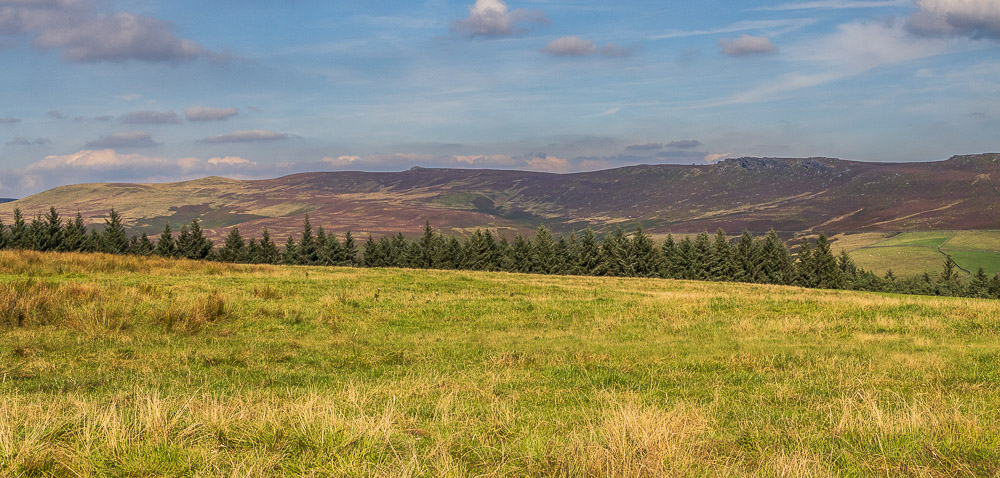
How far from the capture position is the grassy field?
5.86 metres

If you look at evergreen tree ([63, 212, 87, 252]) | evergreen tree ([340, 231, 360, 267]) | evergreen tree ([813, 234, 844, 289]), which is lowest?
evergreen tree ([813, 234, 844, 289])

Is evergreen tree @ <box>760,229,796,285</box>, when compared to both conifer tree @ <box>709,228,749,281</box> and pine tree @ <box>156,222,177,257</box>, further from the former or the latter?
pine tree @ <box>156,222,177,257</box>

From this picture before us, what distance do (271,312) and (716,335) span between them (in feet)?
45.2

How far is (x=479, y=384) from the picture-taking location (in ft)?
35.7

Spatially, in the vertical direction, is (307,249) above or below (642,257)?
above

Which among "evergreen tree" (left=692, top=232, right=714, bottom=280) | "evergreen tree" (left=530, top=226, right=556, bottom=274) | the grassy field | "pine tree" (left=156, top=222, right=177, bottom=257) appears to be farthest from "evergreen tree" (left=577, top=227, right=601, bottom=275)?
the grassy field

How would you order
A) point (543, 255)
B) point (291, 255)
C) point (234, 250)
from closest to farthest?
point (291, 255) < point (234, 250) < point (543, 255)

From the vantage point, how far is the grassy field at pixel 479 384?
5855 mm

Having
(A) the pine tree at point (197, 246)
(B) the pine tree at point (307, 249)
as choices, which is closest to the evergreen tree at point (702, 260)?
(B) the pine tree at point (307, 249)

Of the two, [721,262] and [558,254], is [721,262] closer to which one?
[721,262]

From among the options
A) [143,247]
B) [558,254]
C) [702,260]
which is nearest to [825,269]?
[702,260]

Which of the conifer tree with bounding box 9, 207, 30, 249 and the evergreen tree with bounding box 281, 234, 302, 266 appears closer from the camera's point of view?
the conifer tree with bounding box 9, 207, 30, 249

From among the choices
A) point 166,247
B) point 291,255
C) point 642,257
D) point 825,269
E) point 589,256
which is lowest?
point 825,269

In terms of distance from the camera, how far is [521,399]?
9.80 meters
